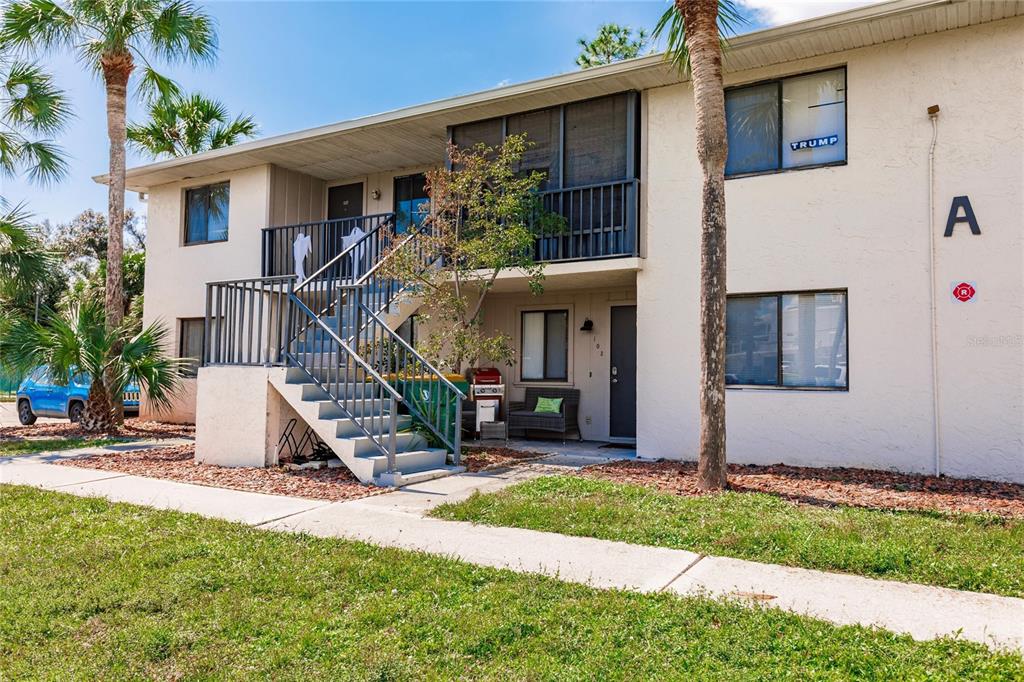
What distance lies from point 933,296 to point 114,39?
1384cm

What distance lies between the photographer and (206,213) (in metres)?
16.4

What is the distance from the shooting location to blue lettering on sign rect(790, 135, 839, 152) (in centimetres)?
932

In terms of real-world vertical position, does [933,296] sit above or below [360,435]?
above

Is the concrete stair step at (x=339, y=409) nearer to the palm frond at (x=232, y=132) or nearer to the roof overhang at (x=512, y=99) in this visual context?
the roof overhang at (x=512, y=99)

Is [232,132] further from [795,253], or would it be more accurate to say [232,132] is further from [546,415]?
[795,253]

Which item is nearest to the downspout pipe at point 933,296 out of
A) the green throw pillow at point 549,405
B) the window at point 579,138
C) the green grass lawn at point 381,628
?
the window at point 579,138

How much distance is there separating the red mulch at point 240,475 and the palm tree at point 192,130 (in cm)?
1219

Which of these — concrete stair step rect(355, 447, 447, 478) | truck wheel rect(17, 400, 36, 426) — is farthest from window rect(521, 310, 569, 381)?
truck wheel rect(17, 400, 36, 426)

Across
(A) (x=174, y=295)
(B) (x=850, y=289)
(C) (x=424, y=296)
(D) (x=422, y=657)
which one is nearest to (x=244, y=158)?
(A) (x=174, y=295)

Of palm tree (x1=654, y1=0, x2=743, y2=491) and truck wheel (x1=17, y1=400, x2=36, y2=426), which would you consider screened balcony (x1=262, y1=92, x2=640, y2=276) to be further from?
truck wheel (x1=17, y1=400, x2=36, y2=426)

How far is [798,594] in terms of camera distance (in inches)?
173

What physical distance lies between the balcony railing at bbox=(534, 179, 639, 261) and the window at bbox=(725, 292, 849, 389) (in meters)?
1.81

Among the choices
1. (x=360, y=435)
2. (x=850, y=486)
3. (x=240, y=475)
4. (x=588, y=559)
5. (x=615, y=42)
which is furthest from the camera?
(x=615, y=42)

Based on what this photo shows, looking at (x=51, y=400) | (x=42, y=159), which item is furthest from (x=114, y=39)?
(x=51, y=400)
